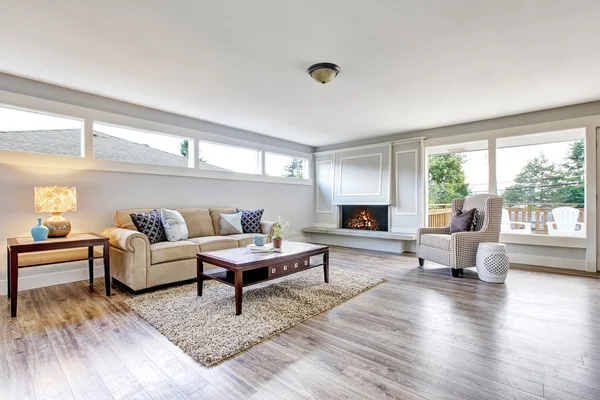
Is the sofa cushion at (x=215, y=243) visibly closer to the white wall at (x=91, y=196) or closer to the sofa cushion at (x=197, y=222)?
the sofa cushion at (x=197, y=222)

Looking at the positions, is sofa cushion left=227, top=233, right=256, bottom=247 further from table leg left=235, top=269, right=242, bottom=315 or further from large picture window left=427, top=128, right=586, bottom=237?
large picture window left=427, top=128, right=586, bottom=237

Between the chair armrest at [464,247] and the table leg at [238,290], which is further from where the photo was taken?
the chair armrest at [464,247]

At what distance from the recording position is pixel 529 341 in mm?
2018

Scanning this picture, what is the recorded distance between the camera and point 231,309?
8.43 feet

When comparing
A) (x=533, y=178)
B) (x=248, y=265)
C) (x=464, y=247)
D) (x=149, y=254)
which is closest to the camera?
(x=248, y=265)

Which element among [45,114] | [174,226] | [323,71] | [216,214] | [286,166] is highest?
[323,71]

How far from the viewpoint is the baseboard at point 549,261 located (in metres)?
4.08

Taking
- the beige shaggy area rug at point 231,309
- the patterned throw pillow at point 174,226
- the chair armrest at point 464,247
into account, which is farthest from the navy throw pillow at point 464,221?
the patterned throw pillow at point 174,226

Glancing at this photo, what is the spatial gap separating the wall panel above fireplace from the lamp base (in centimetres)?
489

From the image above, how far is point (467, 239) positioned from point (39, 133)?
5.35 meters

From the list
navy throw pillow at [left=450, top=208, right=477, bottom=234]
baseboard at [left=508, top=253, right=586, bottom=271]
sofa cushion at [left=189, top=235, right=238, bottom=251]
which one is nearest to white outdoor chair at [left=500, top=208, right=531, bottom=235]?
baseboard at [left=508, top=253, right=586, bottom=271]

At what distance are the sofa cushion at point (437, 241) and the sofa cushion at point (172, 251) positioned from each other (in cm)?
317

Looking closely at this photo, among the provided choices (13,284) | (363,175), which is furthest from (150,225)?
(363,175)

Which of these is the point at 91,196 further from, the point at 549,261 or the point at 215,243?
the point at 549,261
